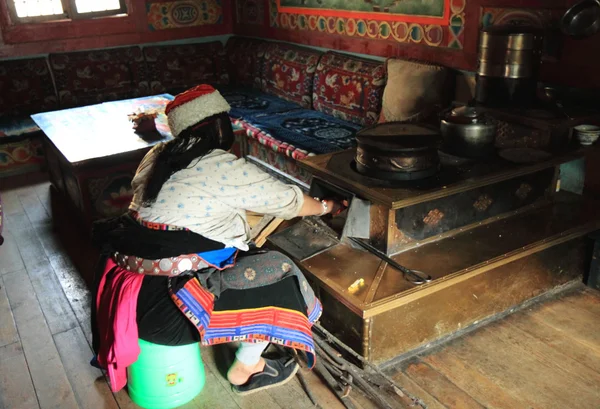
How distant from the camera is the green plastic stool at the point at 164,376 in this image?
1940 mm

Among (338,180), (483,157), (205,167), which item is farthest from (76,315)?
(483,157)

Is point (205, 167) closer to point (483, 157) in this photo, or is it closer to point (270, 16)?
point (483, 157)

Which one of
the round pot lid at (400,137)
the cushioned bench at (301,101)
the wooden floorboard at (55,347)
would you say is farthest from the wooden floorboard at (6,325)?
the cushioned bench at (301,101)

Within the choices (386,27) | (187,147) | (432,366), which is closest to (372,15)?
(386,27)

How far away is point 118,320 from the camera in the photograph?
181 centimetres

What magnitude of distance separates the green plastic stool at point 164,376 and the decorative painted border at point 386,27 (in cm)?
253

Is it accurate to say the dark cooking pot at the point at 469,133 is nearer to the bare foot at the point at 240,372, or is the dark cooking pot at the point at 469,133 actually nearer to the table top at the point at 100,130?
the bare foot at the point at 240,372

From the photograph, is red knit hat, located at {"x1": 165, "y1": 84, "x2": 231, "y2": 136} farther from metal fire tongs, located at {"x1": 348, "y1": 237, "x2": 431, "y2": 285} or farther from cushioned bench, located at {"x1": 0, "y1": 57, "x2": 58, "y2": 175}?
cushioned bench, located at {"x1": 0, "y1": 57, "x2": 58, "y2": 175}

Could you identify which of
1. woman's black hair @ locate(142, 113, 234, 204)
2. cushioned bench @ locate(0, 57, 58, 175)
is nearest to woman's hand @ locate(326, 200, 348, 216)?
woman's black hair @ locate(142, 113, 234, 204)

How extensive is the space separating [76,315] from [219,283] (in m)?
1.13

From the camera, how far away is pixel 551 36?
2891mm

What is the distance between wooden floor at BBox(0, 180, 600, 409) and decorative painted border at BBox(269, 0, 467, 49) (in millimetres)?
1756

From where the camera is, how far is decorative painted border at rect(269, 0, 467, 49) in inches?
135

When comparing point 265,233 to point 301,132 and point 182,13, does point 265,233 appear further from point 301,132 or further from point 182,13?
point 182,13
